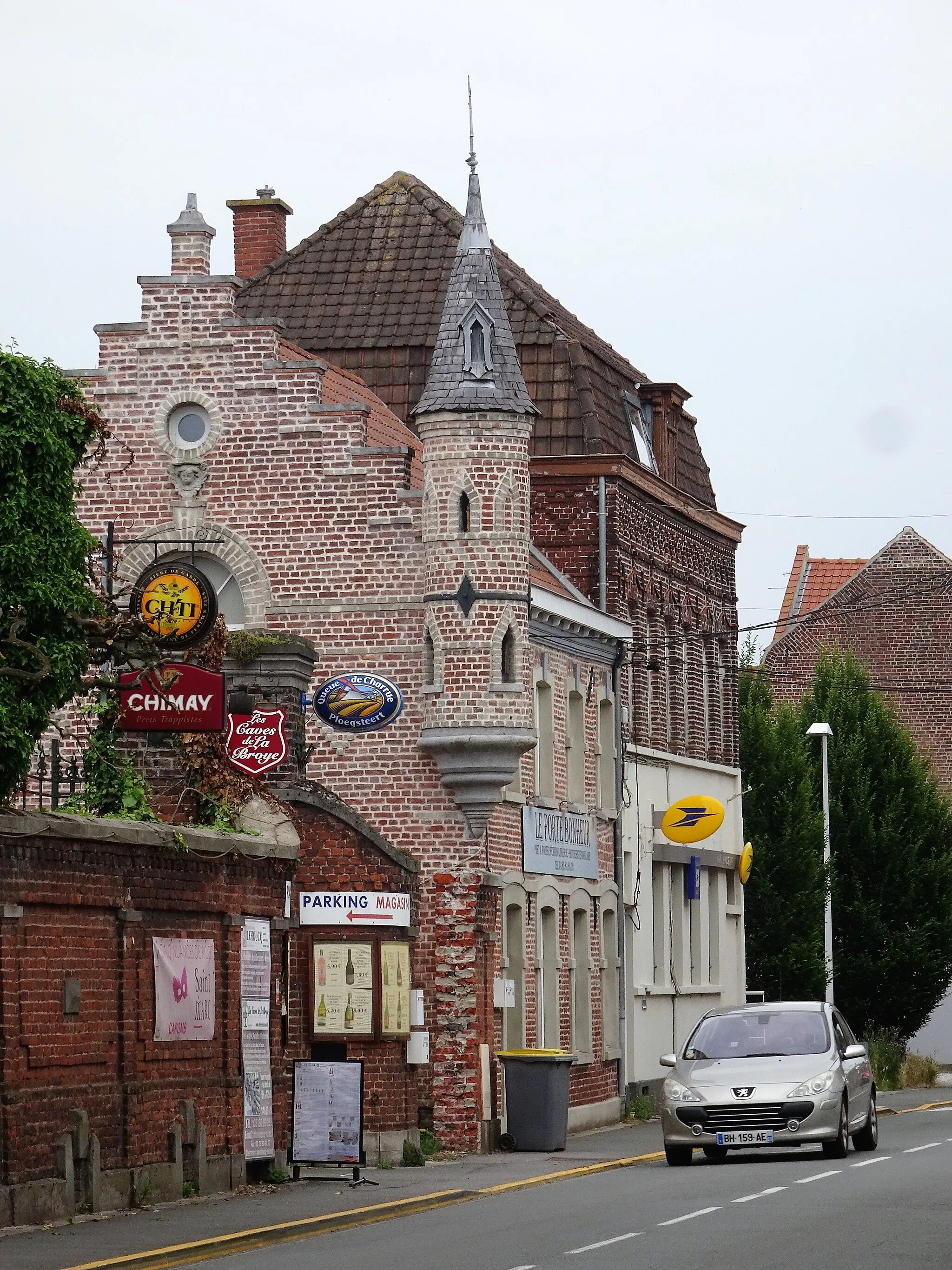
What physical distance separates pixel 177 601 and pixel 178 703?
1.79 metres

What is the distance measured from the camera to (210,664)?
25984mm

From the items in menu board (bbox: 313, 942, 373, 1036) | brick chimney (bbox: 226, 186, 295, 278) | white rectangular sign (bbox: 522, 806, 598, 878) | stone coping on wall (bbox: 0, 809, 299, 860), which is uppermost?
brick chimney (bbox: 226, 186, 295, 278)

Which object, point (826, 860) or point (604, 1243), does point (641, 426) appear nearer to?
point (826, 860)

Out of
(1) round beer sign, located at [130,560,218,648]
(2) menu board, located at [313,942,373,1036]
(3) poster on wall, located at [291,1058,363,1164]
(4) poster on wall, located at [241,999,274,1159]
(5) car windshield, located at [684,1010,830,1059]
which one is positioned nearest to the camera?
(3) poster on wall, located at [291,1058,363,1164]

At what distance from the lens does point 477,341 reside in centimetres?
3148

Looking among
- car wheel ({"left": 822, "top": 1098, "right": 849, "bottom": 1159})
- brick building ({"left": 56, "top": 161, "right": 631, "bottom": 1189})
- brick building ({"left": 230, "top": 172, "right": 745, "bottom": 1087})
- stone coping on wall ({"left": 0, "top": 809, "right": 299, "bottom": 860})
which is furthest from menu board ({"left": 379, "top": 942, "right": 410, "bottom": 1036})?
brick building ({"left": 230, "top": 172, "right": 745, "bottom": 1087})

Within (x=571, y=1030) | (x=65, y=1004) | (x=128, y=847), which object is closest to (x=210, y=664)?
(x=128, y=847)

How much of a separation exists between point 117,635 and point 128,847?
5.80ft

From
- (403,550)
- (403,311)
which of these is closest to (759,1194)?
(403,550)

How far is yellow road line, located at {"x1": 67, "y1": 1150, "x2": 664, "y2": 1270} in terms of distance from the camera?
16812mm

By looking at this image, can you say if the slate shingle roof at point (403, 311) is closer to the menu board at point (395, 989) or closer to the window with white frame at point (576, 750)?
the window with white frame at point (576, 750)

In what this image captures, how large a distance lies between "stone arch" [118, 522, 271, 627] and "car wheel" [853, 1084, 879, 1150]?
930 cm

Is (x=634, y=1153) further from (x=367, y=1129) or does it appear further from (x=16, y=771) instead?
(x=16, y=771)

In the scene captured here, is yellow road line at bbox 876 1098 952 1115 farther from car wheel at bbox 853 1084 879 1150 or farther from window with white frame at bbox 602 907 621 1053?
car wheel at bbox 853 1084 879 1150
